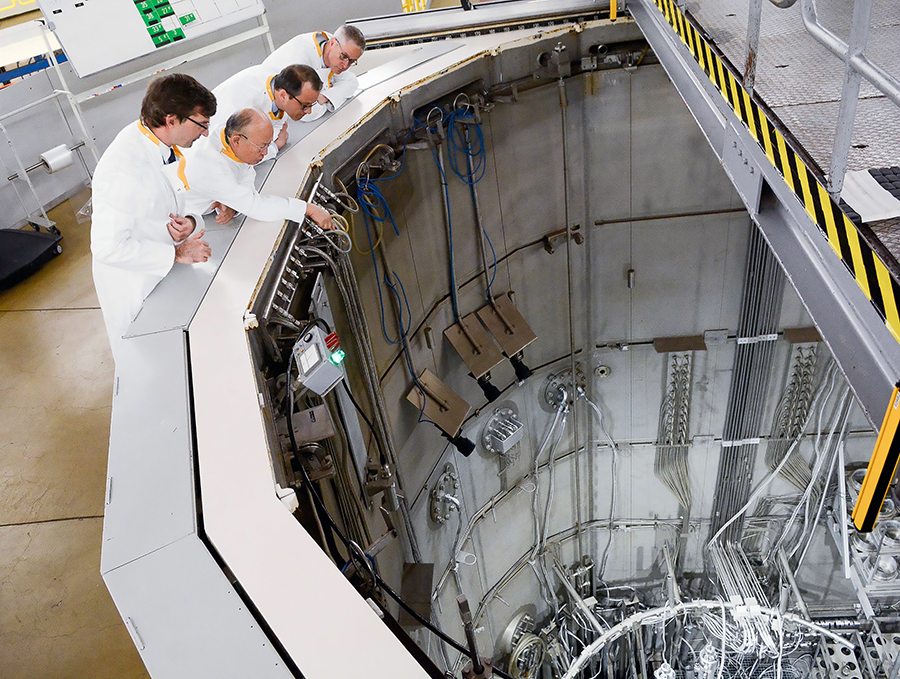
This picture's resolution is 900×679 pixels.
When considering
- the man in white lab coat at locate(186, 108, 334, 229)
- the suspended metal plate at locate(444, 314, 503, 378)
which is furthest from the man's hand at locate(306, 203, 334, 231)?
the suspended metal plate at locate(444, 314, 503, 378)

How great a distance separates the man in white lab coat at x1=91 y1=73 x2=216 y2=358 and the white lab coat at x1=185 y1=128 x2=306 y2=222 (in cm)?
14

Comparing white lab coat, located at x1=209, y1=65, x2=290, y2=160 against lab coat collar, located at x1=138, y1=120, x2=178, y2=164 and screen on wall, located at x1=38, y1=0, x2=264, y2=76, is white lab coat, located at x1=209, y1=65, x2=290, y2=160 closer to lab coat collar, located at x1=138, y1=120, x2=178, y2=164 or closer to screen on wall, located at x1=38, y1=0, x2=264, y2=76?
lab coat collar, located at x1=138, y1=120, x2=178, y2=164

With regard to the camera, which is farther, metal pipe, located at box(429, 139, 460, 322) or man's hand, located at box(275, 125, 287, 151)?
metal pipe, located at box(429, 139, 460, 322)

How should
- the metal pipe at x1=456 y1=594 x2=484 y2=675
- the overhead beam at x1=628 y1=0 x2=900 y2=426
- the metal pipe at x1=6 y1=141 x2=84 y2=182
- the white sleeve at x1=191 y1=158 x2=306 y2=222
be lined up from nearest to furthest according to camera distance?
the overhead beam at x1=628 y1=0 x2=900 y2=426 < the metal pipe at x1=456 y1=594 x2=484 y2=675 < the white sleeve at x1=191 y1=158 x2=306 y2=222 < the metal pipe at x1=6 y1=141 x2=84 y2=182

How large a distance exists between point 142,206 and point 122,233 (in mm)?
171

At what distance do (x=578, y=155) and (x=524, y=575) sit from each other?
4254 millimetres

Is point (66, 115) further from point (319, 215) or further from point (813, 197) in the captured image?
point (813, 197)

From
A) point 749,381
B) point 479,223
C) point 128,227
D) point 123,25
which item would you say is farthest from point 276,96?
point 749,381

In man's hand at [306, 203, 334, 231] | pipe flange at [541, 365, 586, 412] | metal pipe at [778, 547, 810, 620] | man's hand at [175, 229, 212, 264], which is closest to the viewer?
man's hand at [175, 229, 212, 264]

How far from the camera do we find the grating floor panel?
1893 millimetres

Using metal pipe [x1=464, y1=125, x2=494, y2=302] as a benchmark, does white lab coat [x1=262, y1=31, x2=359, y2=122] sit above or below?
above

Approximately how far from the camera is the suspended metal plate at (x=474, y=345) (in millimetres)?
5402

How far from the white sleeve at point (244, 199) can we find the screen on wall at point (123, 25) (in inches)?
153

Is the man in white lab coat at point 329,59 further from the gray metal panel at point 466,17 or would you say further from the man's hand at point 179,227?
the man's hand at point 179,227
